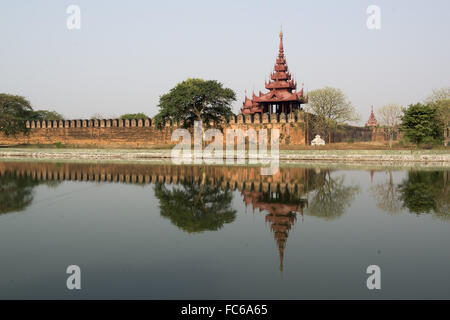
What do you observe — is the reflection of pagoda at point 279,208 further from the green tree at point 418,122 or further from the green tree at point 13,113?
the green tree at point 13,113

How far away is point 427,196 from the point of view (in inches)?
428

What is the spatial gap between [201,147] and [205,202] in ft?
97.1

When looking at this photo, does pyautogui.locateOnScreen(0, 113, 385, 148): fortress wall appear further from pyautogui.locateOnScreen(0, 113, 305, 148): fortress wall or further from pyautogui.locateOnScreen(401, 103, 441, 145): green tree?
pyautogui.locateOnScreen(401, 103, 441, 145): green tree

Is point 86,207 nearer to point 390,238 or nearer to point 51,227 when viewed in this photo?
point 51,227

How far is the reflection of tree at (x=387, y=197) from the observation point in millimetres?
9305

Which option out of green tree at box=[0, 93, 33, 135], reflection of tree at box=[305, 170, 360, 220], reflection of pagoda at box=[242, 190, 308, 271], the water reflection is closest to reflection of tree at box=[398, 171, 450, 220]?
reflection of tree at box=[305, 170, 360, 220]

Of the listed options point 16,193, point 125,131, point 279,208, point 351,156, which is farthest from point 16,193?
point 125,131

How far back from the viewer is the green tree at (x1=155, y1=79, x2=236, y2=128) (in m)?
34.0

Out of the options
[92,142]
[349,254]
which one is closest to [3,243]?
[349,254]

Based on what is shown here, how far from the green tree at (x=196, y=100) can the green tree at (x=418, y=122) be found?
15.5m

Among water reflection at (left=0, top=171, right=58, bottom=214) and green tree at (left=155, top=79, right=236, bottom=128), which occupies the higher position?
green tree at (left=155, top=79, right=236, bottom=128)

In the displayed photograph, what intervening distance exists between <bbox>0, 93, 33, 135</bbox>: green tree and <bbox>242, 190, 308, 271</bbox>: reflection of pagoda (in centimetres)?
4276

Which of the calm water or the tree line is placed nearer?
the calm water

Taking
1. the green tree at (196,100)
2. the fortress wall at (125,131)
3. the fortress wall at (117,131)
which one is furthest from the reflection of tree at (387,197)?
the fortress wall at (117,131)
